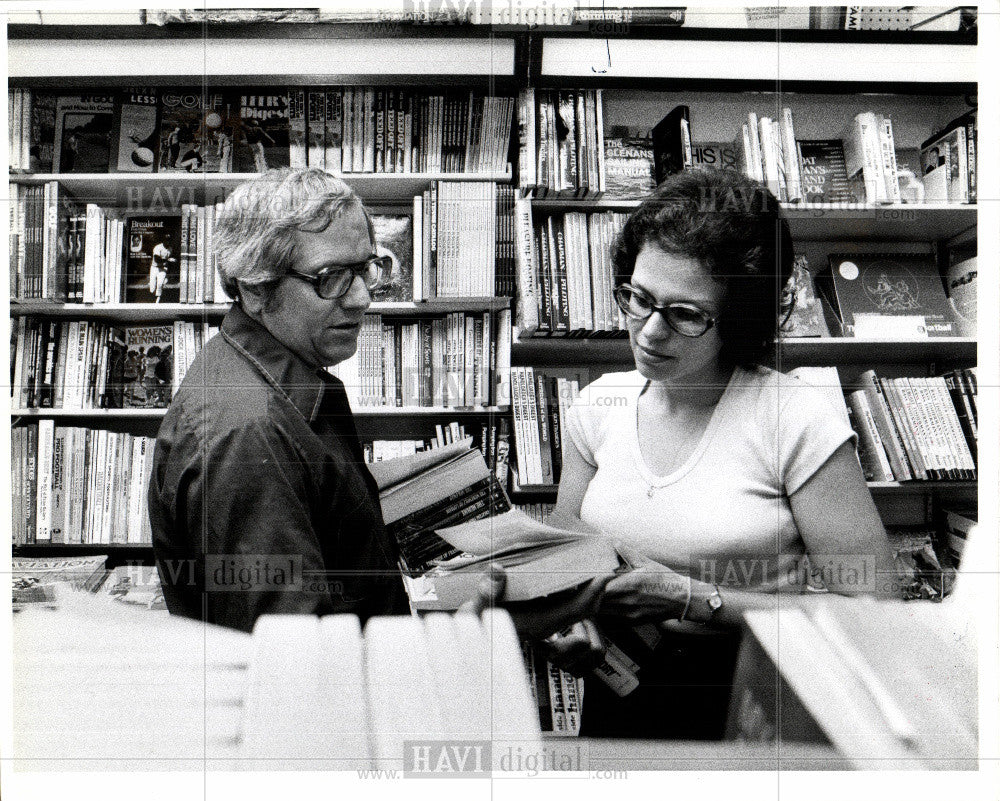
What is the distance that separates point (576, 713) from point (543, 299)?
711 mm

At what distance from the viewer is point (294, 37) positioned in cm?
133

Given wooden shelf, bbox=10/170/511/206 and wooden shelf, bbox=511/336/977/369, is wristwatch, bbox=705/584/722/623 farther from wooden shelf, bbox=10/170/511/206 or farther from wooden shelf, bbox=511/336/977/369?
wooden shelf, bbox=10/170/511/206

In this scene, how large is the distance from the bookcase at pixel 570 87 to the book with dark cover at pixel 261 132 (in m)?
0.03

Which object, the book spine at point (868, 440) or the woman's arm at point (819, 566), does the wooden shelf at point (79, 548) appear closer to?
the woman's arm at point (819, 566)

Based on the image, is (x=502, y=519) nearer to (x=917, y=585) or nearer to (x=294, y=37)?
(x=917, y=585)

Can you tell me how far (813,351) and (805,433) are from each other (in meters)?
0.15

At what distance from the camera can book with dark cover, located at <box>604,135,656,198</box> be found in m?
1.35

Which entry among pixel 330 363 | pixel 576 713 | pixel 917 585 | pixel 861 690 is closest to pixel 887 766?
pixel 861 690

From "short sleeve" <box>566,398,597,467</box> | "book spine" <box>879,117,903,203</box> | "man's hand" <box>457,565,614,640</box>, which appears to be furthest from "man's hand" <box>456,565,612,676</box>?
"book spine" <box>879,117,903,203</box>

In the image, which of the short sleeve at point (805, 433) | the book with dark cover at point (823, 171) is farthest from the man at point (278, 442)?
the book with dark cover at point (823, 171)

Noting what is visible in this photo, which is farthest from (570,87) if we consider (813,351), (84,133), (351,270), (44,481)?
(44,481)

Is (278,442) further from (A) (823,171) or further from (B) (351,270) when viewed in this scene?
(A) (823,171)

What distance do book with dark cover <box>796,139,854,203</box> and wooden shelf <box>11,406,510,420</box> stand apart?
2.25 feet

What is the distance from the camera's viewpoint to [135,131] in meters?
1.33
